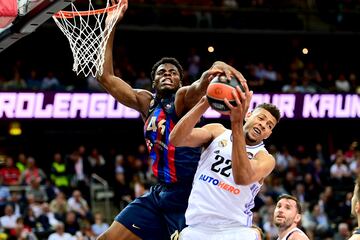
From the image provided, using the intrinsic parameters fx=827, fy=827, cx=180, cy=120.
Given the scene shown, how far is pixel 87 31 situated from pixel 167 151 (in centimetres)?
189

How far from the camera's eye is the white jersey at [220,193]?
6289 millimetres

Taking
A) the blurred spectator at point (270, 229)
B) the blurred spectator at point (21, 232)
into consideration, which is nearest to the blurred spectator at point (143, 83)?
the blurred spectator at point (270, 229)

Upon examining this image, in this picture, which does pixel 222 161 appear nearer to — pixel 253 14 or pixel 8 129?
pixel 8 129

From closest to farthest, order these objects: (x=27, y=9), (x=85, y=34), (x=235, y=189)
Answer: (x=235, y=189), (x=27, y=9), (x=85, y=34)

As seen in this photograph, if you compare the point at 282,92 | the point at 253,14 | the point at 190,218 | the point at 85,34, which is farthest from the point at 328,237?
the point at 190,218

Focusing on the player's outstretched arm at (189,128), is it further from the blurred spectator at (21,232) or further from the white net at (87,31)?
the blurred spectator at (21,232)

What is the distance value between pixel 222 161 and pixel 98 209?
38.0 ft

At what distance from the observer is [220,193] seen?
6.29m

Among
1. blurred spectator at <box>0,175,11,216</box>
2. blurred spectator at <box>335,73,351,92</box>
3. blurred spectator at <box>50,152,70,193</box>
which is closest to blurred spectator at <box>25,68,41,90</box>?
blurred spectator at <box>50,152,70,193</box>

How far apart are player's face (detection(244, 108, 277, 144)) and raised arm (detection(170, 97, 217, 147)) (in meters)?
0.38

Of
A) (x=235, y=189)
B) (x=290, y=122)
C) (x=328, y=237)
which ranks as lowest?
(x=328, y=237)

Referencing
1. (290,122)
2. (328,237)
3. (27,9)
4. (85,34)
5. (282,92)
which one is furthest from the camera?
(290,122)

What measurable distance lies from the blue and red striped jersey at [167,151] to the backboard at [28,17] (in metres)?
1.37

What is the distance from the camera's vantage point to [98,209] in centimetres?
1767
